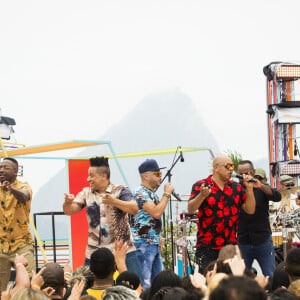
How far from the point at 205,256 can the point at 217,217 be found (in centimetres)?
37

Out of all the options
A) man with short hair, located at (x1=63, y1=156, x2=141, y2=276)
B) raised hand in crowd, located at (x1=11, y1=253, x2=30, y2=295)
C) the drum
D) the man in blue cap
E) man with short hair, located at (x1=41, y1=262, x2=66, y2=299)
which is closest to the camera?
raised hand in crowd, located at (x1=11, y1=253, x2=30, y2=295)

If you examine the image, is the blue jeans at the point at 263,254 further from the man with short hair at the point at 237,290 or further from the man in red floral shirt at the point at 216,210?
the man with short hair at the point at 237,290

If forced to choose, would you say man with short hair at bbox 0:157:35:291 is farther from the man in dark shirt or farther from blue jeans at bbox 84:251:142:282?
the man in dark shirt

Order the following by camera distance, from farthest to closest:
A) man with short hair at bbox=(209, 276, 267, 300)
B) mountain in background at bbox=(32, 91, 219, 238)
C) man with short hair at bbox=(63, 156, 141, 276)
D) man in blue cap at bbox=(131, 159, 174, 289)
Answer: mountain in background at bbox=(32, 91, 219, 238)
man in blue cap at bbox=(131, 159, 174, 289)
man with short hair at bbox=(63, 156, 141, 276)
man with short hair at bbox=(209, 276, 267, 300)

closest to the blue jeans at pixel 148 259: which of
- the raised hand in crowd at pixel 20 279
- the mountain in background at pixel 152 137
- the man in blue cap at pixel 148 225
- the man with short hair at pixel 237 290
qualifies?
the man in blue cap at pixel 148 225

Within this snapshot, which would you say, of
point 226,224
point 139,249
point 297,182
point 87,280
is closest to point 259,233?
point 226,224

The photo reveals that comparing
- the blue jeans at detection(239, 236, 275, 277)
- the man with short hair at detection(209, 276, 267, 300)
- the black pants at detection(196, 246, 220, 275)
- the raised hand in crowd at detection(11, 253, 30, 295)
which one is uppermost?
the man with short hair at detection(209, 276, 267, 300)

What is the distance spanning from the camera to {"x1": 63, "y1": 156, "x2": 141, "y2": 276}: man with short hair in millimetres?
5348

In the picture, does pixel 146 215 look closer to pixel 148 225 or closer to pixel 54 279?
pixel 148 225

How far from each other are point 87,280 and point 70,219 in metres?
4.35

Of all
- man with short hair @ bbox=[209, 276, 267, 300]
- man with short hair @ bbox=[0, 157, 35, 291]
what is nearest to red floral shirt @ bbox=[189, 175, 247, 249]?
man with short hair @ bbox=[0, 157, 35, 291]

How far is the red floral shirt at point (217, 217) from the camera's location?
538 centimetres

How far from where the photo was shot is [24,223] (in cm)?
571

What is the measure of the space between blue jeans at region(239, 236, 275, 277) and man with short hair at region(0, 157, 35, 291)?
208 cm
